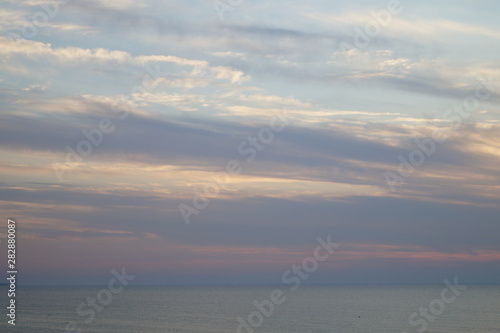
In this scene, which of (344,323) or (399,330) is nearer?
(399,330)

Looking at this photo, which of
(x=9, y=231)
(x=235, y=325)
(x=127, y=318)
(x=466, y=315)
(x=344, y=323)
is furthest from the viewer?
(x=466, y=315)

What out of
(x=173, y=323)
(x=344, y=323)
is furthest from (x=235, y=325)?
(x=344, y=323)

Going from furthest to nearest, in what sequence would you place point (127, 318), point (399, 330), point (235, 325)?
point (127, 318) → point (235, 325) → point (399, 330)

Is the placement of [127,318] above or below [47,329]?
above

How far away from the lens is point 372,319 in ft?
326

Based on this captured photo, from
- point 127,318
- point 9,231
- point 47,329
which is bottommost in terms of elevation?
point 9,231

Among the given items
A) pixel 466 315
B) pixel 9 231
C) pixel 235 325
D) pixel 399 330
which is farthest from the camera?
pixel 466 315

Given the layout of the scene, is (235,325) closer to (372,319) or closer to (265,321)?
(265,321)

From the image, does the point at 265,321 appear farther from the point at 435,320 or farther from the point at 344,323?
the point at 435,320

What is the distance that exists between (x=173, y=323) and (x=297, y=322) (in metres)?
20.4

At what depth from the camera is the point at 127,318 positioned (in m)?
97.9

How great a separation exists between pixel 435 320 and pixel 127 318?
53.9 metres

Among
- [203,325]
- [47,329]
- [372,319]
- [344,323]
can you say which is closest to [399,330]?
[344,323]

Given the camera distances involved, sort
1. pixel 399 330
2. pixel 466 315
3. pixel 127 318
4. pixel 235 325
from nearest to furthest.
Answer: pixel 399 330 < pixel 235 325 < pixel 127 318 < pixel 466 315
